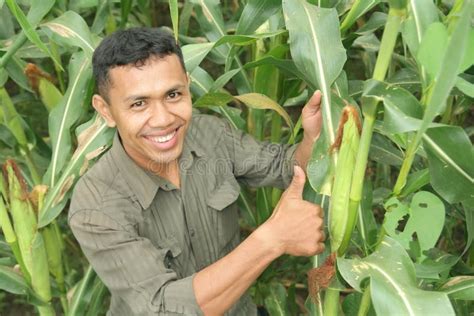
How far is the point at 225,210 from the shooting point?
4.62ft

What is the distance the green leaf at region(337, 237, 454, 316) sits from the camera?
0.93 metres

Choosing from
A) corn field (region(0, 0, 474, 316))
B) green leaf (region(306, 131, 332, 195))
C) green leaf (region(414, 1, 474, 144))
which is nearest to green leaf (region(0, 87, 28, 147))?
corn field (region(0, 0, 474, 316))

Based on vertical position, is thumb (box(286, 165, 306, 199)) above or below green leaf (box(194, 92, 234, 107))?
below

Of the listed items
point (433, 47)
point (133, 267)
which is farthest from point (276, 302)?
point (433, 47)

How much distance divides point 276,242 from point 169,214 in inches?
12.3

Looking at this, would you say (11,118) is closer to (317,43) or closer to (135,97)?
(135,97)

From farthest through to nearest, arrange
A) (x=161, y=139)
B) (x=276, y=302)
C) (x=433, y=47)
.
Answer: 1. (x=276, y=302)
2. (x=161, y=139)
3. (x=433, y=47)

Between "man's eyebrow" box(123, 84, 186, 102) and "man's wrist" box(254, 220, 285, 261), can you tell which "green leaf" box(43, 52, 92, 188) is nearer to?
"man's eyebrow" box(123, 84, 186, 102)

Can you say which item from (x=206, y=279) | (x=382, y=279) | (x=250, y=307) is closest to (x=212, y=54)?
(x=250, y=307)

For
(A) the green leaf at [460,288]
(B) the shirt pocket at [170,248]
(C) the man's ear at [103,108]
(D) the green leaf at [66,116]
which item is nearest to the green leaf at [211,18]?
(D) the green leaf at [66,116]

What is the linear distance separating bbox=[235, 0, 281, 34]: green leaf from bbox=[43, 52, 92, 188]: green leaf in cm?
35

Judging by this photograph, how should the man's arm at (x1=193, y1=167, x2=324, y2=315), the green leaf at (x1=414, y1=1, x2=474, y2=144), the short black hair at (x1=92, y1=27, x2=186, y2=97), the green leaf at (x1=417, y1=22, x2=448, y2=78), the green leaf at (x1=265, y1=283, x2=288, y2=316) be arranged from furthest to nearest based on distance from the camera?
the green leaf at (x1=265, y1=283, x2=288, y2=316), the short black hair at (x1=92, y1=27, x2=186, y2=97), the man's arm at (x1=193, y1=167, x2=324, y2=315), the green leaf at (x1=417, y1=22, x2=448, y2=78), the green leaf at (x1=414, y1=1, x2=474, y2=144)

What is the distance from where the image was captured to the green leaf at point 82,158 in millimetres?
1412

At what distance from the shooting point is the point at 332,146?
3.49 feet
